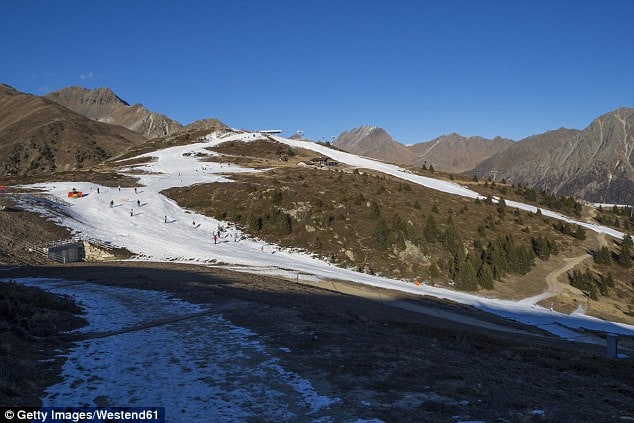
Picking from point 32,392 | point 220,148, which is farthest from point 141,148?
point 32,392

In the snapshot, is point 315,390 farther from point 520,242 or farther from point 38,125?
point 38,125

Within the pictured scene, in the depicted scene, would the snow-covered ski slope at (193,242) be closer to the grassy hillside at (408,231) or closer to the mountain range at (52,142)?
the grassy hillside at (408,231)

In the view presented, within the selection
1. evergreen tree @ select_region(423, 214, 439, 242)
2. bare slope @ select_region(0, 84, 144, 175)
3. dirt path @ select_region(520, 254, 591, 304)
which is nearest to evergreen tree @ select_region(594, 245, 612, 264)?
dirt path @ select_region(520, 254, 591, 304)

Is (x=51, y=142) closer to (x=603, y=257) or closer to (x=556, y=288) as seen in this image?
(x=556, y=288)

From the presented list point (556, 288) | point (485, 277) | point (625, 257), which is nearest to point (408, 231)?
point (485, 277)

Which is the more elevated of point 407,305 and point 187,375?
point 187,375

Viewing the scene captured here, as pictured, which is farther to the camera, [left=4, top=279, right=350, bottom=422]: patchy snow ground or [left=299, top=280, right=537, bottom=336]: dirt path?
[left=299, top=280, right=537, bottom=336]: dirt path

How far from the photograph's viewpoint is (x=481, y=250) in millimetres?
46969

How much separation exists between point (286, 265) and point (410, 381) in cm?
2569
